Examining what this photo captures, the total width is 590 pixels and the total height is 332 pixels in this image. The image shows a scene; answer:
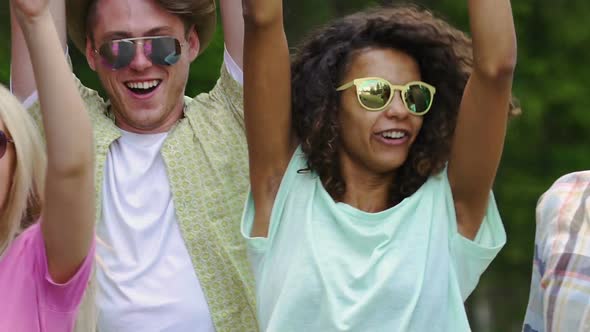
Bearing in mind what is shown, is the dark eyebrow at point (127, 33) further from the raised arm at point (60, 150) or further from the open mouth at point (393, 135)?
the raised arm at point (60, 150)

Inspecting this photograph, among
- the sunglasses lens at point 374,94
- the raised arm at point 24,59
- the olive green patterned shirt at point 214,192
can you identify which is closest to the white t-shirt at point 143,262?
the olive green patterned shirt at point 214,192

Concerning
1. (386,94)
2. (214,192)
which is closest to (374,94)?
(386,94)

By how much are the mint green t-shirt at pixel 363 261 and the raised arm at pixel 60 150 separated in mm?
655

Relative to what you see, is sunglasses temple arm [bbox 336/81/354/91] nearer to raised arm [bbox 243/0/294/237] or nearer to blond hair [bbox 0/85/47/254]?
raised arm [bbox 243/0/294/237]

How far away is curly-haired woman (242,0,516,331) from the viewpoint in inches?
155

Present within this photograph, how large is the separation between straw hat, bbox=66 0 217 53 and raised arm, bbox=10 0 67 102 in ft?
0.45

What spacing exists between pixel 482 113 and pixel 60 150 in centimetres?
125

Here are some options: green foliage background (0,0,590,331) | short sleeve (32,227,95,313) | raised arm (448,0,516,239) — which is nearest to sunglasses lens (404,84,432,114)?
raised arm (448,0,516,239)

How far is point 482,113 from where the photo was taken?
157 inches

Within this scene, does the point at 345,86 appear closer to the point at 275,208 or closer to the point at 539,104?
the point at 275,208

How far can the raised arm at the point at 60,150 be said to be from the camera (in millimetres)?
3346

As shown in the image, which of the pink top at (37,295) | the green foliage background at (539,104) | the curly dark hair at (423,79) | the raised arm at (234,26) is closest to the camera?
the pink top at (37,295)

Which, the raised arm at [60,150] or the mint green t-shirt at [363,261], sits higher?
the raised arm at [60,150]

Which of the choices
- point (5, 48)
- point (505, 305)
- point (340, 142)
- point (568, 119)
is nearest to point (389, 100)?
point (340, 142)
